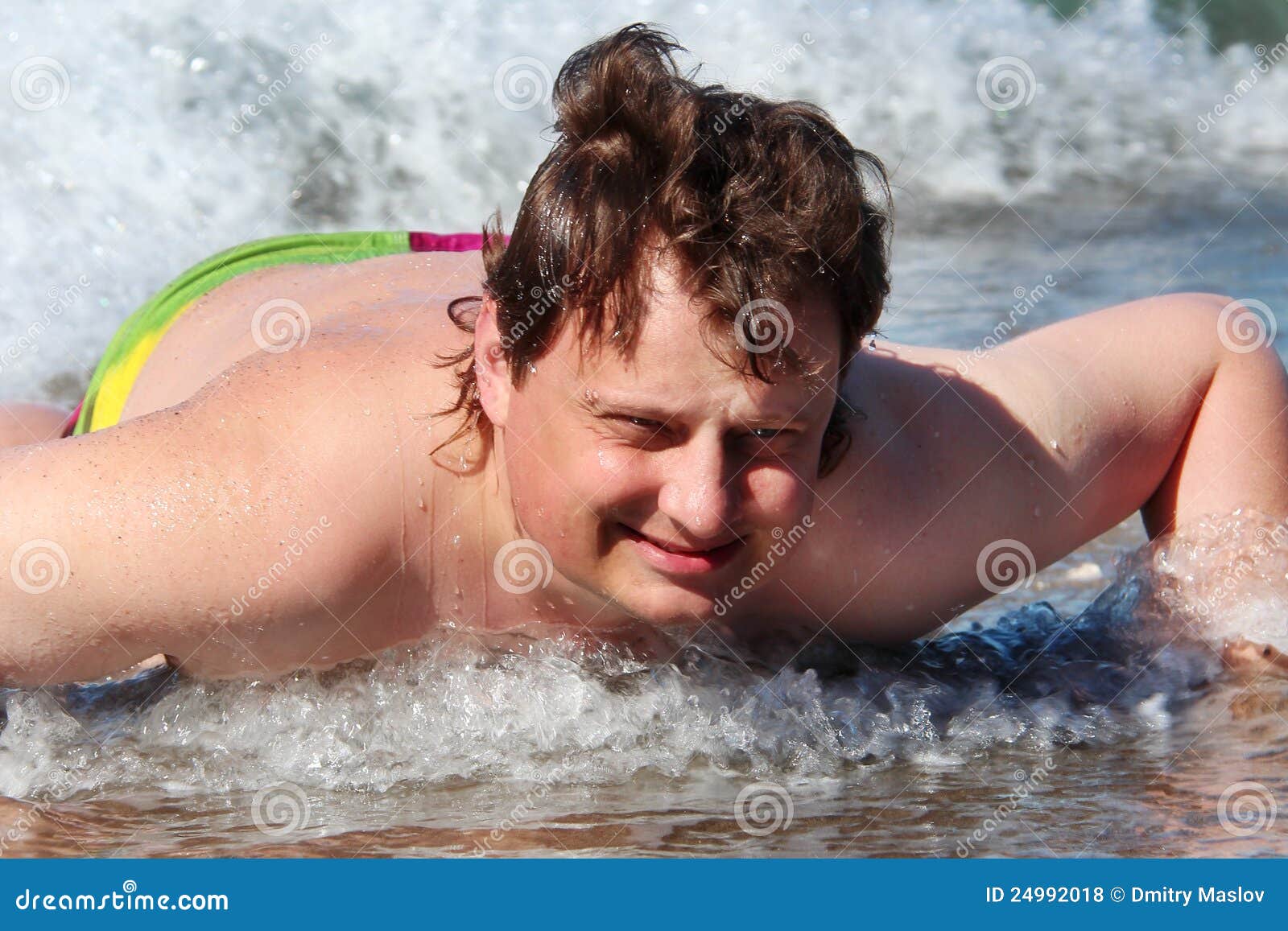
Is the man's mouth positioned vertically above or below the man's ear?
below

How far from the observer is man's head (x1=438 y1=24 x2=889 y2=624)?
2381mm

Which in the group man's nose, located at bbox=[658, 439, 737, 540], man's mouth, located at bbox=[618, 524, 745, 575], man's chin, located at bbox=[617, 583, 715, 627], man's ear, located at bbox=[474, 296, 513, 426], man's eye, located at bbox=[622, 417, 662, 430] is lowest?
man's chin, located at bbox=[617, 583, 715, 627]

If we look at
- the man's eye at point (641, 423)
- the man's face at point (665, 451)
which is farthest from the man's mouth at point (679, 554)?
the man's eye at point (641, 423)

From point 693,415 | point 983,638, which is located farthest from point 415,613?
point 983,638

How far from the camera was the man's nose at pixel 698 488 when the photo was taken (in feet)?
7.90

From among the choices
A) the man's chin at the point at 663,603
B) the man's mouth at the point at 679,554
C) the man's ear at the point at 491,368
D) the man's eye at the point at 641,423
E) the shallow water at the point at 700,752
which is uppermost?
the man's ear at the point at 491,368

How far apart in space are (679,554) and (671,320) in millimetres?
420

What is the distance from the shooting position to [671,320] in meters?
2.37

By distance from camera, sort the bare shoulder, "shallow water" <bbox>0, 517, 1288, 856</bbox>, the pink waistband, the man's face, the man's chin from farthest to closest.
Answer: the pink waistband, the bare shoulder, the man's chin, "shallow water" <bbox>0, 517, 1288, 856</bbox>, the man's face

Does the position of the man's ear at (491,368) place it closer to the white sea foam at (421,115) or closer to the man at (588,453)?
the man at (588,453)

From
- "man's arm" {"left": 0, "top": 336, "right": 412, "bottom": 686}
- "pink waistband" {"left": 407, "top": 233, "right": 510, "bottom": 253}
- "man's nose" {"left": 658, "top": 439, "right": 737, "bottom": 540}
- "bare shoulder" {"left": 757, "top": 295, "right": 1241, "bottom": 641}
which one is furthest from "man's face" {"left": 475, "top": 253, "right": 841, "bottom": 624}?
"pink waistband" {"left": 407, "top": 233, "right": 510, "bottom": 253}

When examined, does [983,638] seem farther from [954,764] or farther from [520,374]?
[520,374]

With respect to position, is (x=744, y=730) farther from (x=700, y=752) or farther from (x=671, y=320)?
(x=671, y=320)

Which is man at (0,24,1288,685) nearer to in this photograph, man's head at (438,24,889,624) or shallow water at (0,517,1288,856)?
man's head at (438,24,889,624)
